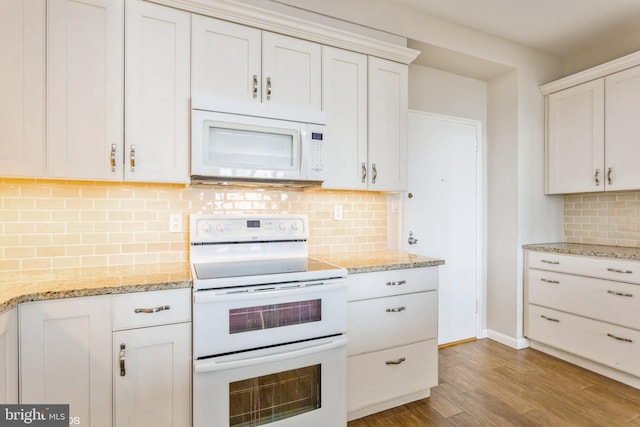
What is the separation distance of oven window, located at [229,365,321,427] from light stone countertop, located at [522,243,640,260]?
2342 millimetres

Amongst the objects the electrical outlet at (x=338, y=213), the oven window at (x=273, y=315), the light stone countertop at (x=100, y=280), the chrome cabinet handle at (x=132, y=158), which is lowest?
the oven window at (x=273, y=315)

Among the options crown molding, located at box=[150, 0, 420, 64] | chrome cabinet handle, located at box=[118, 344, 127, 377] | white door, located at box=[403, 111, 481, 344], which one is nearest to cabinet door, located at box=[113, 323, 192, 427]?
→ chrome cabinet handle, located at box=[118, 344, 127, 377]

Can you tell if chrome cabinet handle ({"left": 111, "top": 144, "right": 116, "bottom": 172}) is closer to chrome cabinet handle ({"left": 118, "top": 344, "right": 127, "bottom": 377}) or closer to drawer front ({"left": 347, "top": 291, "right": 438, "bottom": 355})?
chrome cabinet handle ({"left": 118, "top": 344, "right": 127, "bottom": 377})

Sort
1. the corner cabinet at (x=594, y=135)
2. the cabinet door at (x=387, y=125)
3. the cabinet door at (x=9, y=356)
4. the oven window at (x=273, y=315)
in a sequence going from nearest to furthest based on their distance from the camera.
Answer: the cabinet door at (x=9, y=356) < the oven window at (x=273, y=315) < the cabinet door at (x=387, y=125) < the corner cabinet at (x=594, y=135)

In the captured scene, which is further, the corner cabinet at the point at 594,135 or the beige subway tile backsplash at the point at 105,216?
the corner cabinet at the point at 594,135

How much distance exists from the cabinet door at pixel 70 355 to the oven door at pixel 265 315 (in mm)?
401

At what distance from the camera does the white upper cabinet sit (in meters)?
1.93

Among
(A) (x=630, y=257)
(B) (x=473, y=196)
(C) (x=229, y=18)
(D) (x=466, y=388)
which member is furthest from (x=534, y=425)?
(C) (x=229, y=18)

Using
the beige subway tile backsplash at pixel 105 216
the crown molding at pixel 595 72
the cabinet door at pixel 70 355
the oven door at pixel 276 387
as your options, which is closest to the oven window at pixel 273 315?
the oven door at pixel 276 387

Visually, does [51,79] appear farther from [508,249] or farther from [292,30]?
[508,249]

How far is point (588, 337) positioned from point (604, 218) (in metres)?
1.13

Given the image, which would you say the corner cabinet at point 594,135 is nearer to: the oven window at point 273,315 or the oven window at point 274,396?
A: the oven window at point 273,315

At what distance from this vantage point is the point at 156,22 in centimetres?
183

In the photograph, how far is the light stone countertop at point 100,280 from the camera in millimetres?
1427
